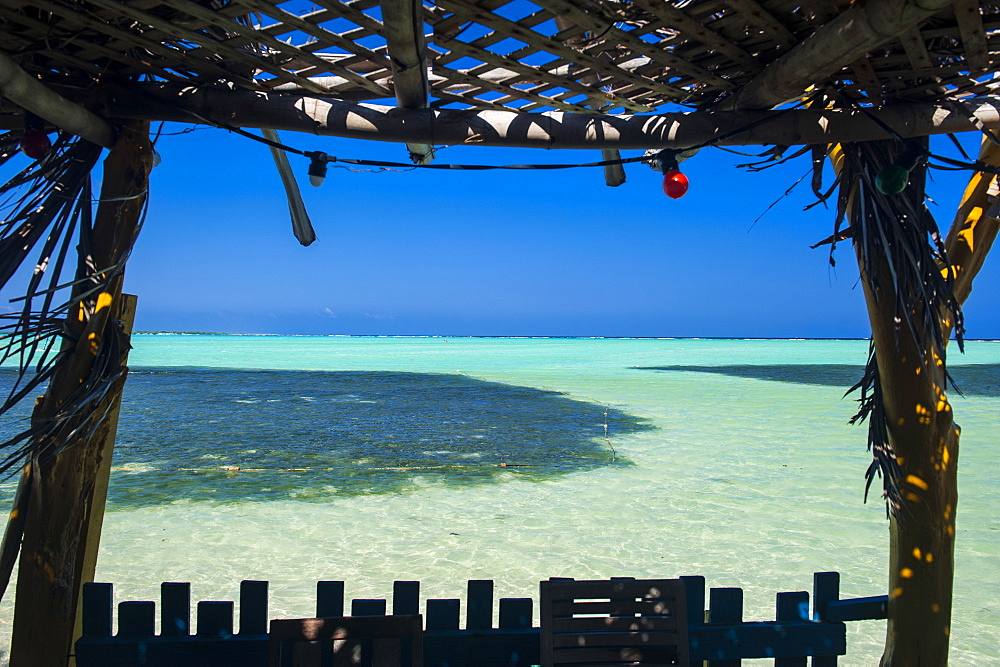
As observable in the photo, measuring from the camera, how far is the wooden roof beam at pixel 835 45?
1860 millimetres

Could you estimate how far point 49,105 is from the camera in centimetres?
230

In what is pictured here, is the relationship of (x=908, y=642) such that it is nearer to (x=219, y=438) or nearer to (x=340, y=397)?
(x=219, y=438)

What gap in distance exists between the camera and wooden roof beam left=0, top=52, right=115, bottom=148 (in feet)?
6.97

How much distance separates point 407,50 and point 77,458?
1.73m

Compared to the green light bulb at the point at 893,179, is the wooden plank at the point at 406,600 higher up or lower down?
lower down

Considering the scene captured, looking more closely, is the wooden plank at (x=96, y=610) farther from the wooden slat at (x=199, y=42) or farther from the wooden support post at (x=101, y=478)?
the wooden slat at (x=199, y=42)

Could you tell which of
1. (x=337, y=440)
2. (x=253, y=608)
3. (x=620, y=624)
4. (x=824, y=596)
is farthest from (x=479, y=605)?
(x=337, y=440)

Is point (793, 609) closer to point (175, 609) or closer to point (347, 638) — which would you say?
point (347, 638)

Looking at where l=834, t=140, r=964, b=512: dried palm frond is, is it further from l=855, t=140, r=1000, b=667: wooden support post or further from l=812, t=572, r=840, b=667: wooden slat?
l=812, t=572, r=840, b=667: wooden slat

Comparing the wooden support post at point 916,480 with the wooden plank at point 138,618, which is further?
the wooden support post at point 916,480

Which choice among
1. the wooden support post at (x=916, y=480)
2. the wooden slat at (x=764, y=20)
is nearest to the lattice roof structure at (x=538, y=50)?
the wooden slat at (x=764, y=20)

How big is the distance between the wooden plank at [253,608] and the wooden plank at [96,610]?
1.53 feet

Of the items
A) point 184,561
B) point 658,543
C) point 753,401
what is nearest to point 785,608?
point 658,543

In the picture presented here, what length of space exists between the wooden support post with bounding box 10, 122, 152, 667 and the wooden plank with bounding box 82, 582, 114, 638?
0.04m
